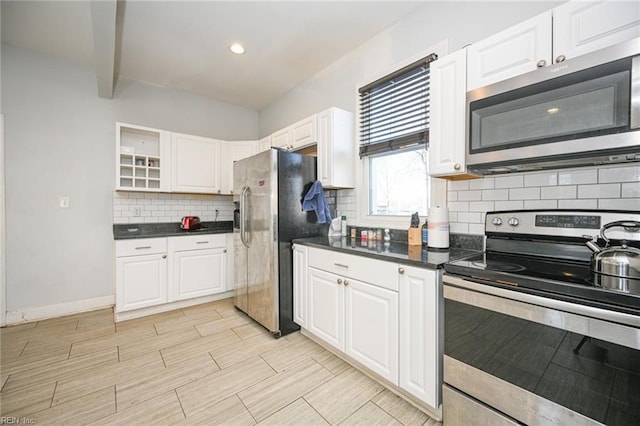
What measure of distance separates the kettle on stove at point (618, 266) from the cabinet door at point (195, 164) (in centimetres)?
363

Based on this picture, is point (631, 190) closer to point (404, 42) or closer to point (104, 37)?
point (404, 42)

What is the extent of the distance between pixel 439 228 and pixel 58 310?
397cm

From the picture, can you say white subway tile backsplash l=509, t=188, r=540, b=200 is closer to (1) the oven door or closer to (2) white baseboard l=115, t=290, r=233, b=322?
(1) the oven door

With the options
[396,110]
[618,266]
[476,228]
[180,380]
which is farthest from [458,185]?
[180,380]

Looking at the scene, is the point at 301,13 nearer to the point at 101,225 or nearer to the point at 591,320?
the point at 591,320

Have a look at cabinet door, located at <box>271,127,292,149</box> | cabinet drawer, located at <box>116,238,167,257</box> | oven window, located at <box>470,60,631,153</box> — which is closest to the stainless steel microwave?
oven window, located at <box>470,60,631,153</box>

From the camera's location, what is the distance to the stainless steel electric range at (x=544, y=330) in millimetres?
880

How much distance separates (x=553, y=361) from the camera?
1000mm

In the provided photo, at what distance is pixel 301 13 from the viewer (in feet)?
7.25

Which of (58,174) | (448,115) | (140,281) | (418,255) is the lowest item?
(140,281)

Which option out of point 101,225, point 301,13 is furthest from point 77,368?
point 301,13

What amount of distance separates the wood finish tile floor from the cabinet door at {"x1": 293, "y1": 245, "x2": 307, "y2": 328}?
22 centimetres

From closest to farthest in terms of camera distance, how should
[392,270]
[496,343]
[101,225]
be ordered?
[496,343]
[392,270]
[101,225]

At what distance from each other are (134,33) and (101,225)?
2.14 meters
